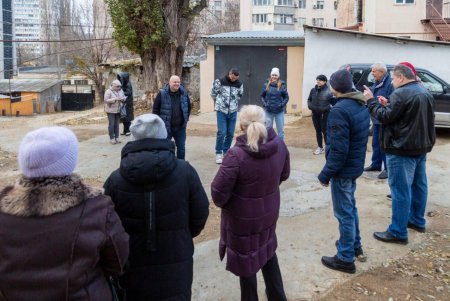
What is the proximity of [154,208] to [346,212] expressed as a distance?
2114 millimetres

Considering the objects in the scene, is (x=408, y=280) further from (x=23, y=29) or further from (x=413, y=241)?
(x=23, y=29)

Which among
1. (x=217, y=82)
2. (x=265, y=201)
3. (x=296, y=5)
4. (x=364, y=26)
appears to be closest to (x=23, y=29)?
(x=296, y=5)

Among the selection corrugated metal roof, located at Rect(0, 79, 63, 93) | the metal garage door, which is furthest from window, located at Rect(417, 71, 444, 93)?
corrugated metal roof, located at Rect(0, 79, 63, 93)

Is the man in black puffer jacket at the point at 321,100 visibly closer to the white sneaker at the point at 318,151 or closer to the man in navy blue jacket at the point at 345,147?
the white sneaker at the point at 318,151

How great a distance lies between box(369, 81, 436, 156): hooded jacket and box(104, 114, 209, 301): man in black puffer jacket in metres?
2.71

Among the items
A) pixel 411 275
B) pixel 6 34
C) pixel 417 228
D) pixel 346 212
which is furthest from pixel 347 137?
pixel 6 34

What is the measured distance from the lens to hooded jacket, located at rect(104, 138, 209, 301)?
2.45m

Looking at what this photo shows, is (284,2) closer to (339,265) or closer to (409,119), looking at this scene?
(409,119)

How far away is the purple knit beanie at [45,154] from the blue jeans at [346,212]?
2.62 meters

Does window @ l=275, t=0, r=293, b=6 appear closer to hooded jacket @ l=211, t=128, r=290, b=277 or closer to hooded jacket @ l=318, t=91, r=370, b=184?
hooded jacket @ l=318, t=91, r=370, b=184

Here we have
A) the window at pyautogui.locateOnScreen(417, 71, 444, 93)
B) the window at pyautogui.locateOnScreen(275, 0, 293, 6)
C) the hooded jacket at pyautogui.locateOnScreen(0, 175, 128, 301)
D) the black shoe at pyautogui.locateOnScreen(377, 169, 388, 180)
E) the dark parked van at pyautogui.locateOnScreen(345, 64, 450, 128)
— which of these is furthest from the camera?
the window at pyautogui.locateOnScreen(275, 0, 293, 6)

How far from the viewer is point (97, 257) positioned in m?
2.01

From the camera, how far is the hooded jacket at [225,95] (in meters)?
7.82

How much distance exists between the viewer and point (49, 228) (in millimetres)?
1873
